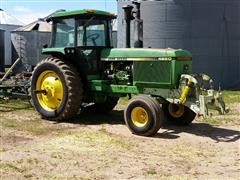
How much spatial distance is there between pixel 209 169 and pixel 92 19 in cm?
473

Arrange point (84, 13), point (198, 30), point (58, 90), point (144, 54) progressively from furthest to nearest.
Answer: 1. point (198, 30)
2. point (58, 90)
3. point (84, 13)
4. point (144, 54)

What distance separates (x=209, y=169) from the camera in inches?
261

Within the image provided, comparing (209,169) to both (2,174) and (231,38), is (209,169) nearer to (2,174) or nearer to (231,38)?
(2,174)

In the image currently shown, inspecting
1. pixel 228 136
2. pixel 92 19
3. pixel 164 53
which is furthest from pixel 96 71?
pixel 228 136

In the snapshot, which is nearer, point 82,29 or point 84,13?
point 84,13

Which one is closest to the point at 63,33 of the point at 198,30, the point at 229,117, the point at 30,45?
the point at 229,117

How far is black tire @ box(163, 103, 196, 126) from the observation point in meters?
9.77

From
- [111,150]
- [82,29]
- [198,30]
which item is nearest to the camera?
[111,150]

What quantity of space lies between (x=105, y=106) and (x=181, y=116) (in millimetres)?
2066

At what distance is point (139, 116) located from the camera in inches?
358

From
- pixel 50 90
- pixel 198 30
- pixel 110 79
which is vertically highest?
pixel 198 30

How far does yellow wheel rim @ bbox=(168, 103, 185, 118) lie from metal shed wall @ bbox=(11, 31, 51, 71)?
13.2 meters

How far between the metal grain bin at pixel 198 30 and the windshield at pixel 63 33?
746cm

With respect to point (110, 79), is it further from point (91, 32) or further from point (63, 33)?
point (63, 33)
